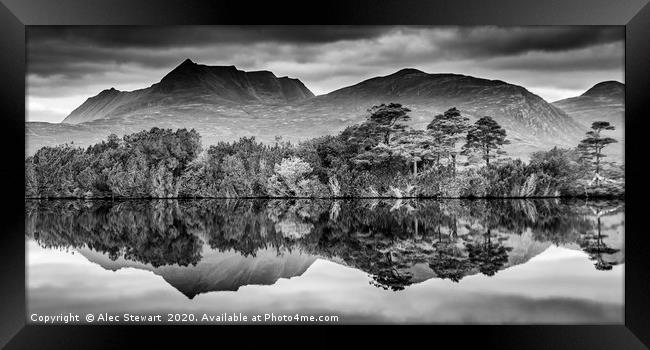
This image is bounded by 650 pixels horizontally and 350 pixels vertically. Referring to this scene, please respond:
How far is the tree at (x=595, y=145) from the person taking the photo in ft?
25.0

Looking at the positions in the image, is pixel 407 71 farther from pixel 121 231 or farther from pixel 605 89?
pixel 121 231

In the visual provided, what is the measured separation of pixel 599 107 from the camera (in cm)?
742

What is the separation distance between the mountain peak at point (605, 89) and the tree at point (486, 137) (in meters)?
1.38

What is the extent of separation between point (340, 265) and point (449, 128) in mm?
4921

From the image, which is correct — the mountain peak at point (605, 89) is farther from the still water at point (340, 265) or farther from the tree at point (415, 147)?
the tree at point (415, 147)

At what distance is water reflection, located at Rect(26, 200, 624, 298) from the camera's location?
4062 millimetres

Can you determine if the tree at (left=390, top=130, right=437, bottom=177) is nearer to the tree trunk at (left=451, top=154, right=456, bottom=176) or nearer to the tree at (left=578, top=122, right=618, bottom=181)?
the tree trunk at (left=451, top=154, right=456, bottom=176)

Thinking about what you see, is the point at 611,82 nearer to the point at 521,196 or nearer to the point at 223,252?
the point at 521,196

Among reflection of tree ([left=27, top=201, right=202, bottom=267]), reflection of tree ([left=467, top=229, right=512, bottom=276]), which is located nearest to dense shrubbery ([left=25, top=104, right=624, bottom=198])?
reflection of tree ([left=27, top=201, right=202, bottom=267])

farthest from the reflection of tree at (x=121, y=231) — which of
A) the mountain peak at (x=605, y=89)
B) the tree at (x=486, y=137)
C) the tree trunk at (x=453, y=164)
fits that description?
the mountain peak at (x=605, y=89)
